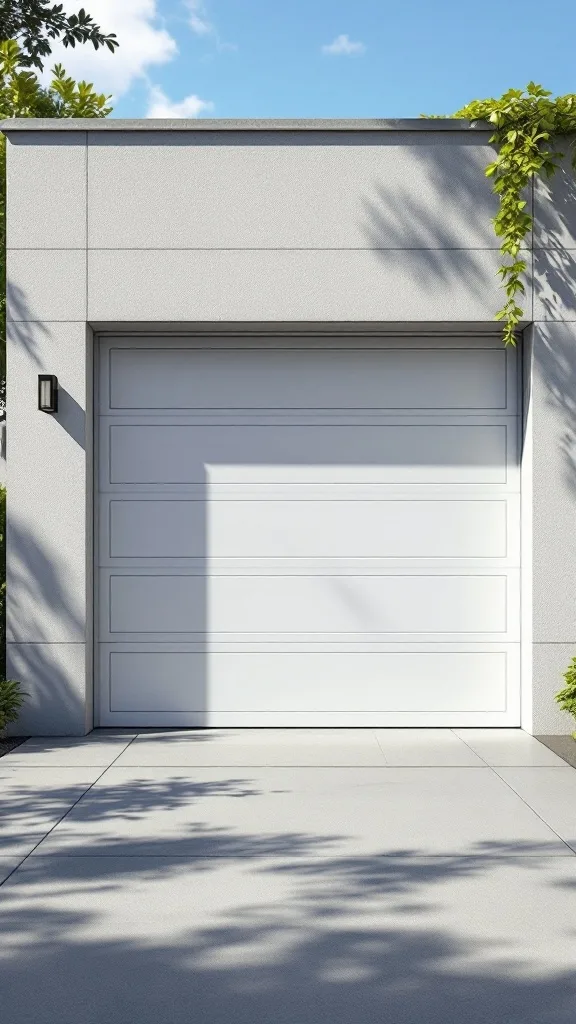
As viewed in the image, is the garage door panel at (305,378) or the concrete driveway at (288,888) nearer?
the concrete driveway at (288,888)

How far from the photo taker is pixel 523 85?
A: 662 centimetres

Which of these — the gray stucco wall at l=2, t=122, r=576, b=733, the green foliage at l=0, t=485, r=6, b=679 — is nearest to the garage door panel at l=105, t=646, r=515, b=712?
the gray stucco wall at l=2, t=122, r=576, b=733

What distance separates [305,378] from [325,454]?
1.93ft

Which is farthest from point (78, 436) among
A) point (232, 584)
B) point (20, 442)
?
point (232, 584)

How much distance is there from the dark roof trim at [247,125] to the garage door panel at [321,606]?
10.6ft

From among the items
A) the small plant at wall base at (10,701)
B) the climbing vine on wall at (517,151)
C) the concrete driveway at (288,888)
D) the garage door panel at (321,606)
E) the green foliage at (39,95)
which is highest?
the green foliage at (39,95)

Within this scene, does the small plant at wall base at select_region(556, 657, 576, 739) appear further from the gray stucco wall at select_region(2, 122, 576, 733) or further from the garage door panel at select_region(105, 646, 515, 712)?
the garage door panel at select_region(105, 646, 515, 712)

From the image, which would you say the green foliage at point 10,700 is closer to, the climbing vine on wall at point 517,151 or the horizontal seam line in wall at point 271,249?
the horizontal seam line in wall at point 271,249

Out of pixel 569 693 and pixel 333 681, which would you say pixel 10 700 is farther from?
pixel 569 693

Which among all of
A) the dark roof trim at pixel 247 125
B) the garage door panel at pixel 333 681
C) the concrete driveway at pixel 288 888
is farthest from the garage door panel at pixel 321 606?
the dark roof trim at pixel 247 125

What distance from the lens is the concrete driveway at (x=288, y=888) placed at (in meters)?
2.85

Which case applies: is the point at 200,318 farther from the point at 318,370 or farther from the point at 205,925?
the point at 205,925

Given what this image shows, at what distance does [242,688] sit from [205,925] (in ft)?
11.8

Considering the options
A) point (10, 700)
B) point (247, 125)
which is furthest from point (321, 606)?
point (247, 125)
